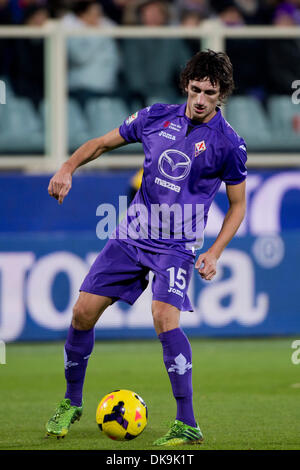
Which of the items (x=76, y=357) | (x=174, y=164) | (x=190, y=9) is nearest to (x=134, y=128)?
(x=174, y=164)

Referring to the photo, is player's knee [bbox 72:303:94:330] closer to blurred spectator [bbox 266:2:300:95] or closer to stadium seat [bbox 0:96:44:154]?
stadium seat [bbox 0:96:44:154]

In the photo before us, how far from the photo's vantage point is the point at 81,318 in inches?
233

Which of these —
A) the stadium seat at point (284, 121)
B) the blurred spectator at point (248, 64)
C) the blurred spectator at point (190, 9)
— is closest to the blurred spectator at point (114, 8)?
the blurred spectator at point (190, 9)

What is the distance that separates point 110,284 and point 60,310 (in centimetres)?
455

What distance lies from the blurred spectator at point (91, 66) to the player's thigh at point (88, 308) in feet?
17.9

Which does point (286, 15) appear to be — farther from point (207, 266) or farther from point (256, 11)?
point (207, 266)

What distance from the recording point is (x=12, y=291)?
10219 millimetres

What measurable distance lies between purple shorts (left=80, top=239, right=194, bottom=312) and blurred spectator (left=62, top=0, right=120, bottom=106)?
5.29 meters

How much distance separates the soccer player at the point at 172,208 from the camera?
5684 millimetres

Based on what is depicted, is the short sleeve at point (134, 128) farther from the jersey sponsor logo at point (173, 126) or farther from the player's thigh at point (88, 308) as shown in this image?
the player's thigh at point (88, 308)

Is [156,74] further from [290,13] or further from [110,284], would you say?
[110,284]

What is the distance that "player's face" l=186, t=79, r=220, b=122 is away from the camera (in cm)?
570

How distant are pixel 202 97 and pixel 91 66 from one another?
5.53 m

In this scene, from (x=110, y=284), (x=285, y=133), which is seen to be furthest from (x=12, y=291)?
(x=110, y=284)
